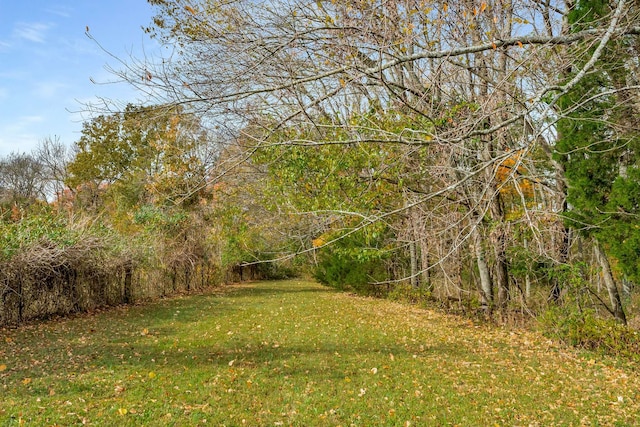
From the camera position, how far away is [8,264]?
30.3 ft

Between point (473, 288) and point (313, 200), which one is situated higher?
point (313, 200)

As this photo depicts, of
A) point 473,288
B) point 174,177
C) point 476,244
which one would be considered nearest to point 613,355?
point 476,244

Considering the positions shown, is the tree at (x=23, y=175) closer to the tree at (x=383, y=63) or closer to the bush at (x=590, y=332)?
the tree at (x=383, y=63)

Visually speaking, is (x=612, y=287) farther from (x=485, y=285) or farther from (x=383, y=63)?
(x=383, y=63)

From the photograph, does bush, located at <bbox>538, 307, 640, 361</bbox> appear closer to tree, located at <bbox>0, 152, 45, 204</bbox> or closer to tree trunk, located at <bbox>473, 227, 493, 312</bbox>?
tree trunk, located at <bbox>473, 227, 493, 312</bbox>

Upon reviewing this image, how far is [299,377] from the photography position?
5781 millimetres

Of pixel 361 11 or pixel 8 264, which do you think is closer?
pixel 361 11

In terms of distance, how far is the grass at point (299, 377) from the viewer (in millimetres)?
4477

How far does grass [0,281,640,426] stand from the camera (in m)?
4.48

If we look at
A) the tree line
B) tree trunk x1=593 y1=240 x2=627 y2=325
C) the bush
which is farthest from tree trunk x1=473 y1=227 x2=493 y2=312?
tree trunk x1=593 y1=240 x2=627 y2=325

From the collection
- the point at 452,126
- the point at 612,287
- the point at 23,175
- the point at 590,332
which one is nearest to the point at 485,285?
the point at 612,287

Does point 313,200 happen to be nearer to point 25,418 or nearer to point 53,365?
point 53,365

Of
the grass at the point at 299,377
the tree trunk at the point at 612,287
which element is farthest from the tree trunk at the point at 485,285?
the tree trunk at the point at 612,287

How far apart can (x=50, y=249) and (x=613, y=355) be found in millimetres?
11192
